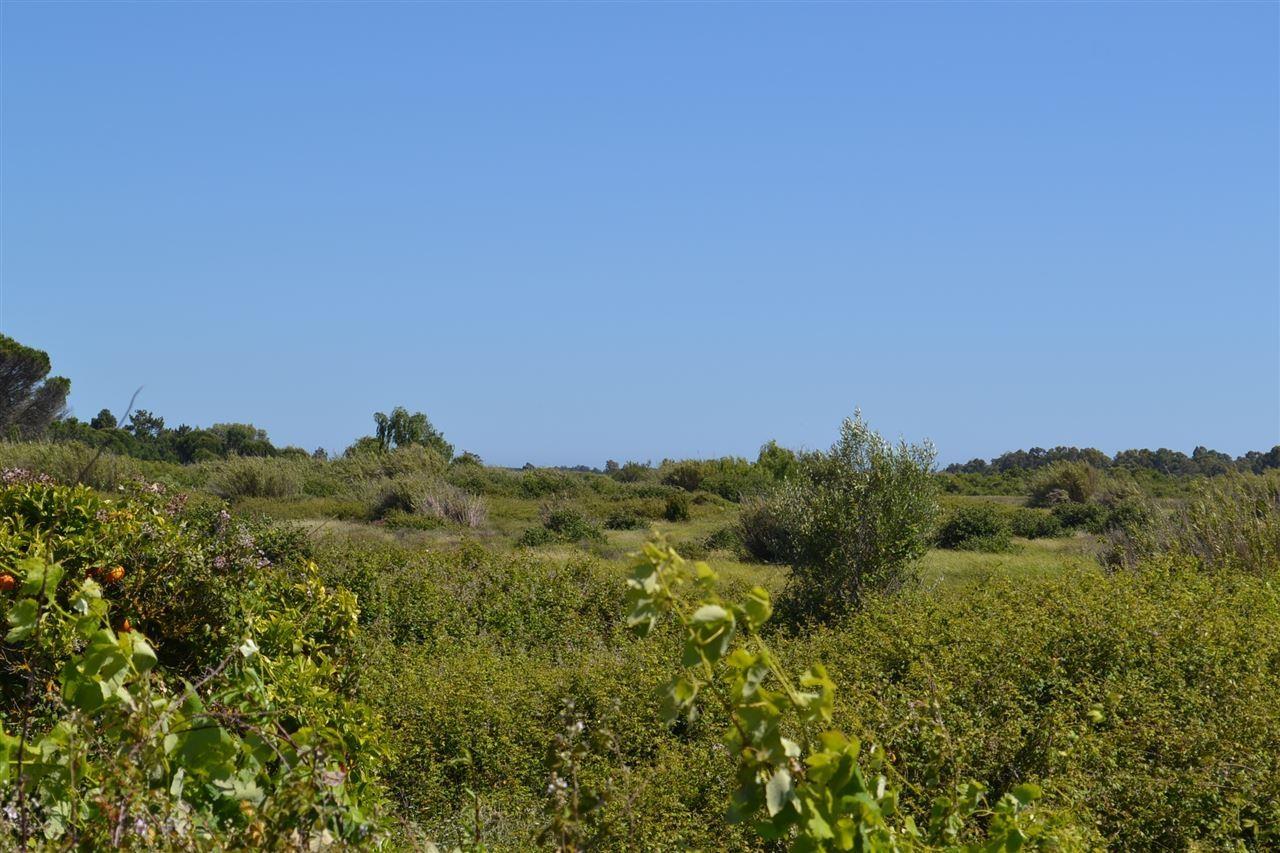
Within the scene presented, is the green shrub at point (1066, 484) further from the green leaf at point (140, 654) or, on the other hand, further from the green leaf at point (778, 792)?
the green leaf at point (140, 654)

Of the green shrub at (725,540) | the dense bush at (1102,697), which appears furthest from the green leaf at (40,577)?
the green shrub at (725,540)

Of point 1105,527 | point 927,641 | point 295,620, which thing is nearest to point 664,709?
point 295,620

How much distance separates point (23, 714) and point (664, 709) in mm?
2278

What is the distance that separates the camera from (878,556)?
38.2 ft

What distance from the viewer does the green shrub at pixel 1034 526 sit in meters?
22.0

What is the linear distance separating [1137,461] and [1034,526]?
30530 mm

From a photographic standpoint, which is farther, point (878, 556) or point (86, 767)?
point (878, 556)

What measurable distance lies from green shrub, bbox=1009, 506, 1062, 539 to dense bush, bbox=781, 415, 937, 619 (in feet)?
35.3

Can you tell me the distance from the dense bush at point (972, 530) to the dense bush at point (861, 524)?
8.01 metres

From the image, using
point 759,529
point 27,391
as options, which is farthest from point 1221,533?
point 27,391

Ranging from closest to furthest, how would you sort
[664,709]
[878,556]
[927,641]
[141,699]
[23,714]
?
[664,709] → [141,699] → [23,714] → [927,641] → [878,556]

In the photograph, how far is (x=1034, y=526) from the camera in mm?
22328

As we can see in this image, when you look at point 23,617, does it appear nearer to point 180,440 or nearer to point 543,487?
point 543,487

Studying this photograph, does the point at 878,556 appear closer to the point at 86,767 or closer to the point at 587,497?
the point at 86,767
